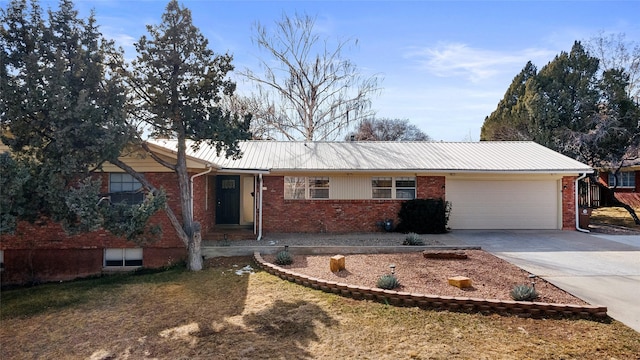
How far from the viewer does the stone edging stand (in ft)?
18.1

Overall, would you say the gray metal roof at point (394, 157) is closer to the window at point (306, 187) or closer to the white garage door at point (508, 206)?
the window at point (306, 187)

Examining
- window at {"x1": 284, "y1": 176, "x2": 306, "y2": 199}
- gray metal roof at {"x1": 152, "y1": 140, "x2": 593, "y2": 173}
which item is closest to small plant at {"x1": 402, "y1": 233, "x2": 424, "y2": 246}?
gray metal roof at {"x1": 152, "y1": 140, "x2": 593, "y2": 173}

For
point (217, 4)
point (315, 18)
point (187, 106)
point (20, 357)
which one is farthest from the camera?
point (315, 18)

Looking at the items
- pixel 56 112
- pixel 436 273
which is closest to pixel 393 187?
pixel 436 273

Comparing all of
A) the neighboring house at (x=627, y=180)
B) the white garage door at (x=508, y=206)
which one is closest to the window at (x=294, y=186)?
the white garage door at (x=508, y=206)

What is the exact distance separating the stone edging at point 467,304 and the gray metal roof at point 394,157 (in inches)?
244

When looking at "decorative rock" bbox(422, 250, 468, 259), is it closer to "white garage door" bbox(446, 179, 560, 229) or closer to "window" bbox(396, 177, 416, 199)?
"window" bbox(396, 177, 416, 199)

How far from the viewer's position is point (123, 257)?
10023 mm

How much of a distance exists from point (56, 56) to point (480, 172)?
1195cm

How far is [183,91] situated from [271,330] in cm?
555

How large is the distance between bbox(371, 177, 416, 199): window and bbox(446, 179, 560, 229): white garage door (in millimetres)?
1942

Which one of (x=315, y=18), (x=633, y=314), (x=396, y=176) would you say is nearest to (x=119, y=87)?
(x=396, y=176)

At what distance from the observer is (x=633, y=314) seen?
5.50 metres

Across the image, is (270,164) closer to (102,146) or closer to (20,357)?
(102,146)
